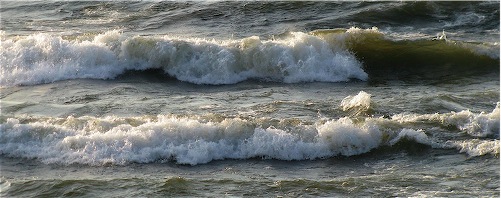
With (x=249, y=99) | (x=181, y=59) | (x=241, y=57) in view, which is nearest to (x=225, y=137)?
(x=249, y=99)

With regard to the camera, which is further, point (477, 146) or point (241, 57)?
point (241, 57)

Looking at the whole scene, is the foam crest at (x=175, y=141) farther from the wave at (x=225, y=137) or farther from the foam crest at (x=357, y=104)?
the foam crest at (x=357, y=104)

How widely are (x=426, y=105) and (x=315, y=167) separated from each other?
2989 mm

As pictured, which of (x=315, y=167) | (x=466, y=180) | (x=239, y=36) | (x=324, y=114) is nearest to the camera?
(x=466, y=180)

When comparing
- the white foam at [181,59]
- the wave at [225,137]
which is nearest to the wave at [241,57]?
the white foam at [181,59]

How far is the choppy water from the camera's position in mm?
9750

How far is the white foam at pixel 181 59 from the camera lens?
50.6 feet

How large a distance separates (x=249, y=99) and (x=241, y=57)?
8.30 feet

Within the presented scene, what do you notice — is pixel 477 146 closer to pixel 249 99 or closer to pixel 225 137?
pixel 225 137

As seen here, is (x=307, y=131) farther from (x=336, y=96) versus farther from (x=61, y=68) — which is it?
(x=61, y=68)

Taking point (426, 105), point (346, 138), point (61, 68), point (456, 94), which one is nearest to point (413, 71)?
point (456, 94)

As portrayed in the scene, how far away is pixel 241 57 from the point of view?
15914mm

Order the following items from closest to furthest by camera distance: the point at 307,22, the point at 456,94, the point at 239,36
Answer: the point at 456,94, the point at 239,36, the point at 307,22

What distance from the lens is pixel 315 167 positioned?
10258 mm
